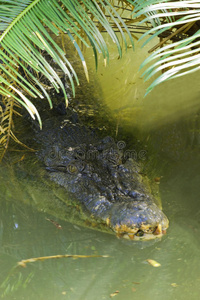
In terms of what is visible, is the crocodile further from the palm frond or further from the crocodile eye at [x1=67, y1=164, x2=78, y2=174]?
the palm frond

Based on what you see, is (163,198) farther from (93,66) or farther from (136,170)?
(93,66)

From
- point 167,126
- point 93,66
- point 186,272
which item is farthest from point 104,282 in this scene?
point 93,66

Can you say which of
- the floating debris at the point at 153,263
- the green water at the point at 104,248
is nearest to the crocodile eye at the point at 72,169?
the green water at the point at 104,248

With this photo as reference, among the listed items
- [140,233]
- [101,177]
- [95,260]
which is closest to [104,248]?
[95,260]

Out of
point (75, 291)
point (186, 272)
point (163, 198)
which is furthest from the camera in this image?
point (163, 198)

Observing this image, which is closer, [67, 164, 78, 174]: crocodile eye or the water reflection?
the water reflection

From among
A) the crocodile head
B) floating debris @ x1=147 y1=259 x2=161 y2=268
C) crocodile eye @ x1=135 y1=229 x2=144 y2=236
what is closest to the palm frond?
the crocodile head
